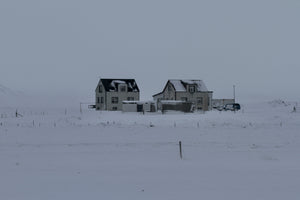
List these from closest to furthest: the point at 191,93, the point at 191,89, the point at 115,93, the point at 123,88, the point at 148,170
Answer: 1. the point at 148,170
2. the point at 191,93
3. the point at 191,89
4. the point at 115,93
5. the point at 123,88

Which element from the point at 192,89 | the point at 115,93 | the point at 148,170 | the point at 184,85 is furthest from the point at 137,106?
the point at 148,170

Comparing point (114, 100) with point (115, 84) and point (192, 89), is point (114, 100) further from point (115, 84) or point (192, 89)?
point (192, 89)

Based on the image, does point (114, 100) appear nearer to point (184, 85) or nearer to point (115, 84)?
point (115, 84)

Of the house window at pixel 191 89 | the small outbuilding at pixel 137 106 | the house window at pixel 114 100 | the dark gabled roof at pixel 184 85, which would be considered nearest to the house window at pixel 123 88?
the house window at pixel 114 100

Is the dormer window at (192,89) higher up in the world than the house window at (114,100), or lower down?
higher up

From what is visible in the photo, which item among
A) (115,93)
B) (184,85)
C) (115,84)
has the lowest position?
(115,93)

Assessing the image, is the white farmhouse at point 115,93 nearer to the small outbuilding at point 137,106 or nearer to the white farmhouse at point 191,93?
the white farmhouse at point 191,93

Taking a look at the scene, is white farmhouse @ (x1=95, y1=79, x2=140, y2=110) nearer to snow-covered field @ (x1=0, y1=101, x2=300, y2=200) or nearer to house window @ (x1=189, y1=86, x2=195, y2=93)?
house window @ (x1=189, y1=86, x2=195, y2=93)

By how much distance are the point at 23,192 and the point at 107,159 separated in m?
5.32

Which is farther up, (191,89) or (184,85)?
(184,85)

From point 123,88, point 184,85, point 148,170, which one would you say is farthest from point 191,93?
point 148,170

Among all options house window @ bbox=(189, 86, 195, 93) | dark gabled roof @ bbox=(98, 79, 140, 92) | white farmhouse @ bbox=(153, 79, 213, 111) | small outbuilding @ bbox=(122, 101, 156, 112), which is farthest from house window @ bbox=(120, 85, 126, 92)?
house window @ bbox=(189, 86, 195, 93)

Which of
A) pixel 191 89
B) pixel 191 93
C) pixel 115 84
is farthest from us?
pixel 115 84

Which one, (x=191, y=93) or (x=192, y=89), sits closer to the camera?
(x=191, y=93)
